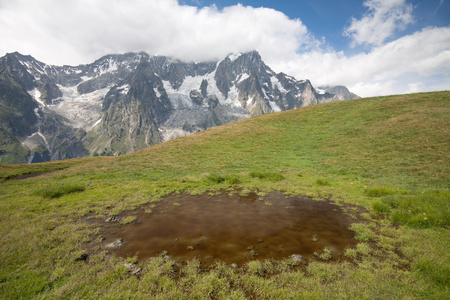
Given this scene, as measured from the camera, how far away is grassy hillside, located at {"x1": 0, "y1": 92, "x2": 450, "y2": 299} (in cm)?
732

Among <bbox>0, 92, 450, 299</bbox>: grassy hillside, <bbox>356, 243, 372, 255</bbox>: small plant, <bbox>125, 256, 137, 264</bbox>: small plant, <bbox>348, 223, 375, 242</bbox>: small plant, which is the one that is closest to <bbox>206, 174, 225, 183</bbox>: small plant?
<bbox>0, 92, 450, 299</bbox>: grassy hillside

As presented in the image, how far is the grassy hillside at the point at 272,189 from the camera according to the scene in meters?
7.32

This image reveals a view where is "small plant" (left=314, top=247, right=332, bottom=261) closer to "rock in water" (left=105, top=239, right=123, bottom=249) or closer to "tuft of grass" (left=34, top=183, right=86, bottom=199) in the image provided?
"rock in water" (left=105, top=239, right=123, bottom=249)

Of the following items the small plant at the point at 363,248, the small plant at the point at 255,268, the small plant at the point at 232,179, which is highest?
the small plant at the point at 232,179

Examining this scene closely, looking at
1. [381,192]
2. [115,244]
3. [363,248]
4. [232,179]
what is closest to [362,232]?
[363,248]

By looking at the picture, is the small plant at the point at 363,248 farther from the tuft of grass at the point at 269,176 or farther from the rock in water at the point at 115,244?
the tuft of grass at the point at 269,176

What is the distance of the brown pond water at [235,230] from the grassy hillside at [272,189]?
929mm

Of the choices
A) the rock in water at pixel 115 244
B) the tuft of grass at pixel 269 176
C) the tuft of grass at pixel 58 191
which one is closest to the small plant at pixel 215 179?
the tuft of grass at pixel 269 176

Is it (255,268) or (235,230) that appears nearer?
(255,268)

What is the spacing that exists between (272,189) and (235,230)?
9.32 metres

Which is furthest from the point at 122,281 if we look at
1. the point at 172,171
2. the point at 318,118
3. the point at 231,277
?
the point at 318,118

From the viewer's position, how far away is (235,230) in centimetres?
1191

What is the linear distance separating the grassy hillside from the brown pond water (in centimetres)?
93

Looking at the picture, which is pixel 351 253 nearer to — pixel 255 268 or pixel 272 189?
pixel 255 268
